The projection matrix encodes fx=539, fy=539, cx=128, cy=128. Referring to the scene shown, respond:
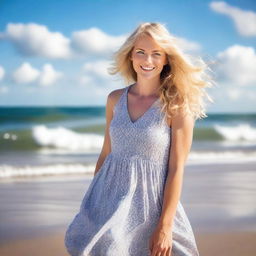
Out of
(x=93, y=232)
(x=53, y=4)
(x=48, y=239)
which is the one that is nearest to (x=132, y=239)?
(x=93, y=232)

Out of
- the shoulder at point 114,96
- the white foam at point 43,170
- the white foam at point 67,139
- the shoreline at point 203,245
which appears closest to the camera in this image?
the shoulder at point 114,96

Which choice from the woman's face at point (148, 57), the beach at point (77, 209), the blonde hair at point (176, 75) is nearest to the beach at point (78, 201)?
the beach at point (77, 209)

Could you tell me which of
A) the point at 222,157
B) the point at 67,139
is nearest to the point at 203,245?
the point at 222,157

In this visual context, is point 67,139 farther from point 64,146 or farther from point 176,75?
point 176,75

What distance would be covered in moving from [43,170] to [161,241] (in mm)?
5919

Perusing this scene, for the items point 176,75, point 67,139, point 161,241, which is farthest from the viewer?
point 67,139

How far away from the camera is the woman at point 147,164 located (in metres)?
2.57

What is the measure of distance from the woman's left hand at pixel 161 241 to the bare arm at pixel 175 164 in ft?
0.08

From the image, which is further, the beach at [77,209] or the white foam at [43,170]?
the white foam at [43,170]

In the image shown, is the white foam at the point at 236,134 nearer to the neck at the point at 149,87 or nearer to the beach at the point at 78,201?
the beach at the point at 78,201

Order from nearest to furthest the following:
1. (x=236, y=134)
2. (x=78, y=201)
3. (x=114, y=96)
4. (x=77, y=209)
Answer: (x=114, y=96) → (x=77, y=209) → (x=78, y=201) → (x=236, y=134)

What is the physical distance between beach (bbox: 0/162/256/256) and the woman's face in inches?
60.3

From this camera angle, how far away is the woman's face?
107 inches

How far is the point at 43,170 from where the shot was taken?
828cm
